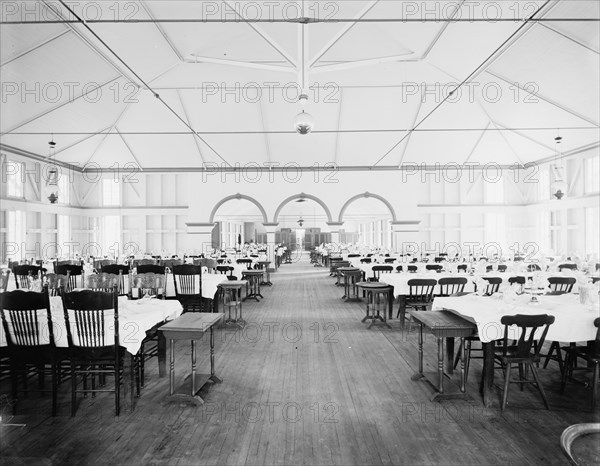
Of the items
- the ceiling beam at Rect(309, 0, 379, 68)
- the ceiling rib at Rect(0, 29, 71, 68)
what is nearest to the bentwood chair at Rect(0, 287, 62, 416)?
the ceiling beam at Rect(309, 0, 379, 68)

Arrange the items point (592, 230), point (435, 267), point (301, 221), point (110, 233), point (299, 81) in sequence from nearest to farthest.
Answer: point (299, 81) → point (435, 267) → point (592, 230) → point (110, 233) → point (301, 221)

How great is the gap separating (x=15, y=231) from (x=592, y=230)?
57.8ft

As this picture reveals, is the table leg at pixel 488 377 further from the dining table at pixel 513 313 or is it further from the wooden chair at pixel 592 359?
the wooden chair at pixel 592 359

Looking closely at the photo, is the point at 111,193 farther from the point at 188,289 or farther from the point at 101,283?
the point at 101,283

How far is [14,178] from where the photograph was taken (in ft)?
43.2

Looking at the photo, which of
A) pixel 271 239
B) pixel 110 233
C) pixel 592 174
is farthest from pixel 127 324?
pixel 110 233

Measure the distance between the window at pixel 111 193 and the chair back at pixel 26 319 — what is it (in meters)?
15.7

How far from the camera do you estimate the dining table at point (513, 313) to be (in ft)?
12.2

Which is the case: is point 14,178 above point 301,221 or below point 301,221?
above

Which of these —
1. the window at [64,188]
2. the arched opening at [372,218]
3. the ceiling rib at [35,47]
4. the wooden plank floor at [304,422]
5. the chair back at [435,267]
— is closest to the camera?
the wooden plank floor at [304,422]

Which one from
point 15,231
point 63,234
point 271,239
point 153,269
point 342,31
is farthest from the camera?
point 271,239

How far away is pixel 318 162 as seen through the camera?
16.5 m

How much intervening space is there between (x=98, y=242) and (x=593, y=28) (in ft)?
57.8

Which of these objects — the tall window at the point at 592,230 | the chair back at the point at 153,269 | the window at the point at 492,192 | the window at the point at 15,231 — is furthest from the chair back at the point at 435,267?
the window at the point at 15,231
